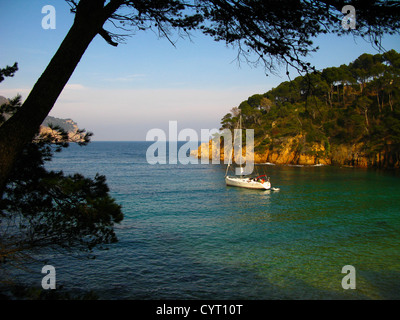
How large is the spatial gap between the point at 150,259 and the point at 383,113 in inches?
1995

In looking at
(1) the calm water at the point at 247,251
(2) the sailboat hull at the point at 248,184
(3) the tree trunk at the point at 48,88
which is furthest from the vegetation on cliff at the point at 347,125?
(3) the tree trunk at the point at 48,88

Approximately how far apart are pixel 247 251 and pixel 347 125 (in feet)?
160

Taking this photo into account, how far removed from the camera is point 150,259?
40.3 ft

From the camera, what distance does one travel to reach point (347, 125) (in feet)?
177

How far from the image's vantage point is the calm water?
9.71 m

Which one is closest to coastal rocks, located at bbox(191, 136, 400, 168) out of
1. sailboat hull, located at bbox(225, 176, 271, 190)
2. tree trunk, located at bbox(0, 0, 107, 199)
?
sailboat hull, located at bbox(225, 176, 271, 190)

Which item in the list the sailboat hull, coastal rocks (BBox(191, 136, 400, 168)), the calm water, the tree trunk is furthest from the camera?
coastal rocks (BBox(191, 136, 400, 168))

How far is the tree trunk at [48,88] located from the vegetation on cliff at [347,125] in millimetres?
41340

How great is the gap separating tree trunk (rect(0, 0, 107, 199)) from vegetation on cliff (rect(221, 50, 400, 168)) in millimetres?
41340

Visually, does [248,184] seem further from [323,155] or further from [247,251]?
[323,155]

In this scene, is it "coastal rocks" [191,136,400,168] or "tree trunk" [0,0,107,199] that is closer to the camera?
"tree trunk" [0,0,107,199]

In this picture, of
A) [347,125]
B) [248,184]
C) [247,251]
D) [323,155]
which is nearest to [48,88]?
[247,251]

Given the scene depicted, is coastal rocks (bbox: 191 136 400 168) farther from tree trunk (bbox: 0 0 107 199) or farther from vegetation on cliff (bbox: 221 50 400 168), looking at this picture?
tree trunk (bbox: 0 0 107 199)

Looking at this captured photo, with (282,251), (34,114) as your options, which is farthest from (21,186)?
(282,251)
